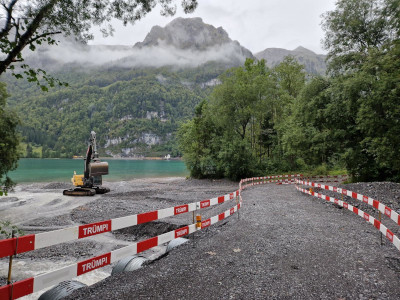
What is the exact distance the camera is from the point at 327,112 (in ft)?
68.2

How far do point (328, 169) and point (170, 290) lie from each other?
3806cm

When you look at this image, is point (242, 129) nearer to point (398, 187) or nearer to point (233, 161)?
point (233, 161)

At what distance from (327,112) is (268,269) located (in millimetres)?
18773

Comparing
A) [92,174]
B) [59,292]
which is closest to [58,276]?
[59,292]

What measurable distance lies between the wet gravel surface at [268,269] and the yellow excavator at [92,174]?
1859 cm

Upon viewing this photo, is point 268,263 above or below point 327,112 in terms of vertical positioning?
below

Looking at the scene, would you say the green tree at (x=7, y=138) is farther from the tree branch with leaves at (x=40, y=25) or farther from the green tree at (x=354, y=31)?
the green tree at (x=354, y=31)

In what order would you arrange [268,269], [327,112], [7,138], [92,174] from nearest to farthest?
[268,269] < [7,138] < [327,112] < [92,174]

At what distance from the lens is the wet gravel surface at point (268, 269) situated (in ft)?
13.9

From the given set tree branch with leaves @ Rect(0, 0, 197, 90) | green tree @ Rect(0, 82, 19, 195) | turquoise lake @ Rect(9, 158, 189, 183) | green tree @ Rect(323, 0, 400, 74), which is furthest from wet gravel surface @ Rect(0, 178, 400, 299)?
turquoise lake @ Rect(9, 158, 189, 183)

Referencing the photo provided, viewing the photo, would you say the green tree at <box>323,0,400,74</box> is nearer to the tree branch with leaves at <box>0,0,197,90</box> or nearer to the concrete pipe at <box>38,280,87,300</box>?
the tree branch with leaves at <box>0,0,197,90</box>

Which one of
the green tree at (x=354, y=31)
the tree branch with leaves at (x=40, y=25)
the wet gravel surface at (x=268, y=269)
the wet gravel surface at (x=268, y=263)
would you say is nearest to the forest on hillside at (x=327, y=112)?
the green tree at (x=354, y=31)

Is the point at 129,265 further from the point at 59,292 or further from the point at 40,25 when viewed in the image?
the point at 40,25

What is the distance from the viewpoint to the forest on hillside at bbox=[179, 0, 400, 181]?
1617 centimetres
